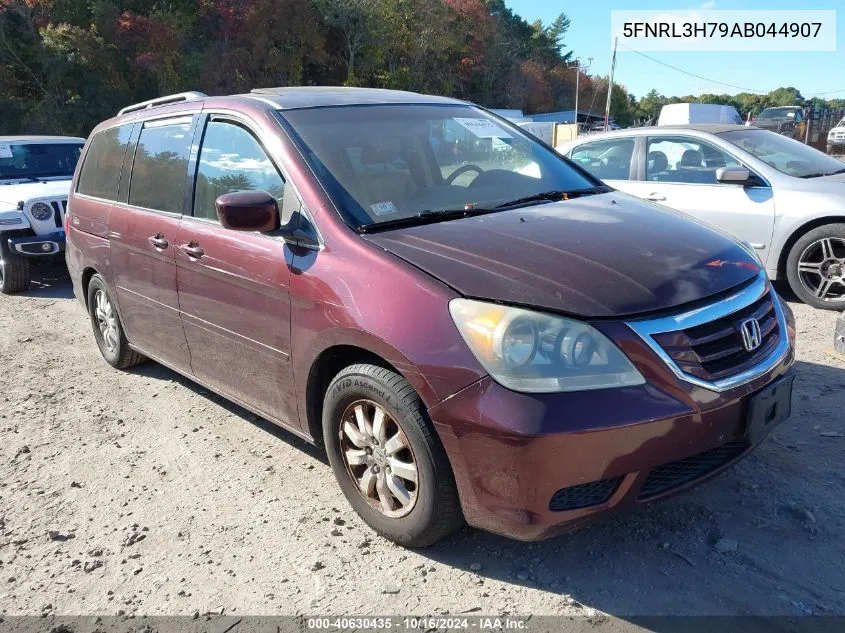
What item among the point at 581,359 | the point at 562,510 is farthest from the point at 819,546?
the point at 581,359

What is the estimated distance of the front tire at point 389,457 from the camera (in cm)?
249

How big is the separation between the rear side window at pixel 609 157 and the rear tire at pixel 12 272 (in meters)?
6.52

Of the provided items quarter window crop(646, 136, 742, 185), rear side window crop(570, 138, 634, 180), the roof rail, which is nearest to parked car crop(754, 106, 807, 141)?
rear side window crop(570, 138, 634, 180)

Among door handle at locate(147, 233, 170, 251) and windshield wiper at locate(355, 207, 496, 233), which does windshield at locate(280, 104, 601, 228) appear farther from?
door handle at locate(147, 233, 170, 251)

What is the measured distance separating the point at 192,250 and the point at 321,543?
1.67 metres

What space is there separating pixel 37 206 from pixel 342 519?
22.7 ft

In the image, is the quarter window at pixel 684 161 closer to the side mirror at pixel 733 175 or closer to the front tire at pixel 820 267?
the side mirror at pixel 733 175

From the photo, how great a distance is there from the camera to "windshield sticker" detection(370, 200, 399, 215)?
301 cm

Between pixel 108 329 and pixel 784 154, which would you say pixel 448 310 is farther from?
pixel 784 154

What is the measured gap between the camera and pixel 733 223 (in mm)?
6109

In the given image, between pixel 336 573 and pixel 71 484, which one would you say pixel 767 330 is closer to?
pixel 336 573

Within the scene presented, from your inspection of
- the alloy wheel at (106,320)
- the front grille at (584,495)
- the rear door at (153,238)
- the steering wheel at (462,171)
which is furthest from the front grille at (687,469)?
the alloy wheel at (106,320)

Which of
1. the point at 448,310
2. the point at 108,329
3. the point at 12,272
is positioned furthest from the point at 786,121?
the point at 448,310

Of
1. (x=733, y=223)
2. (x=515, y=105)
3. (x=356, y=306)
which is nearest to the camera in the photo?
(x=356, y=306)
